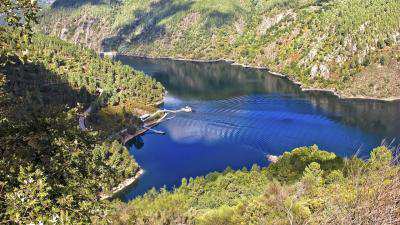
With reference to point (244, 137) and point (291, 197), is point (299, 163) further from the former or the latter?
point (291, 197)

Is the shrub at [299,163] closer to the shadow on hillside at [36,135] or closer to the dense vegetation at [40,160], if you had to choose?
the dense vegetation at [40,160]

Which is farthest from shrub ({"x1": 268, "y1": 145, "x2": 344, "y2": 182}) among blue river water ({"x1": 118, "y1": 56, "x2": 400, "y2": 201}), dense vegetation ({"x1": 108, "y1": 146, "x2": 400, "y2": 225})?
blue river water ({"x1": 118, "y1": 56, "x2": 400, "y2": 201})

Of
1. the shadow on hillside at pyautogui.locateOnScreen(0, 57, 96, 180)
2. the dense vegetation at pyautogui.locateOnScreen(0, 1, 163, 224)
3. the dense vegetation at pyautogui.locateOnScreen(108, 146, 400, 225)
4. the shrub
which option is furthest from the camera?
the shrub

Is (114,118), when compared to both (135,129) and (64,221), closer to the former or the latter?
(135,129)

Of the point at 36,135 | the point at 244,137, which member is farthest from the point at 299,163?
the point at 36,135

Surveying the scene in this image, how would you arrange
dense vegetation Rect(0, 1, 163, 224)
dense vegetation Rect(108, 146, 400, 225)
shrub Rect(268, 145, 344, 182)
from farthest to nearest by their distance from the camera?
shrub Rect(268, 145, 344, 182) → dense vegetation Rect(0, 1, 163, 224) → dense vegetation Rect(108, 146, 400, 225)

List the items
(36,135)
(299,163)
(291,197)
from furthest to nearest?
(299,163), (291,197), (36,135)

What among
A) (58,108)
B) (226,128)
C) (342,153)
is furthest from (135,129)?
(58,108)

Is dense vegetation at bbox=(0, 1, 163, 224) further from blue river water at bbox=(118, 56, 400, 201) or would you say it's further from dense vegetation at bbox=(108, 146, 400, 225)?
blue river water at bbox=(118, 56, 400, 201)

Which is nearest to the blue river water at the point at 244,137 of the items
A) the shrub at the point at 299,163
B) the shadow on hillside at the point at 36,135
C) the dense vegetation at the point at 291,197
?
Result: the shrub at the point at 299,163
